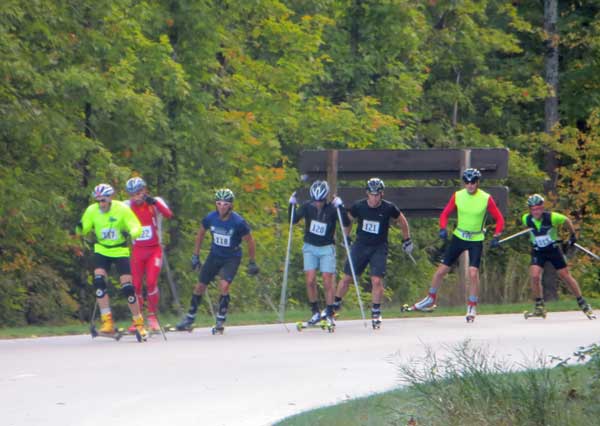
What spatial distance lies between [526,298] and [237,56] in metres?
8.79

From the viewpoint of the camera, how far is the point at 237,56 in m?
30.5

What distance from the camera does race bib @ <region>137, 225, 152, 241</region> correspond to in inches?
653

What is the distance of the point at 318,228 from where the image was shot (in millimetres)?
17453

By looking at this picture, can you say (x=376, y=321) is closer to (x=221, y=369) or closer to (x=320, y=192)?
(x=320, y=192)

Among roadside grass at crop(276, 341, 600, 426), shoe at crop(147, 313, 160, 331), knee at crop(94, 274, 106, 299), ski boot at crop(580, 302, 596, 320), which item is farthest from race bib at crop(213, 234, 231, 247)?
roadside grass at crop(276, 341, 600, 426)

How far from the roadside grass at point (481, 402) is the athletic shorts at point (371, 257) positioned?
25.2ft

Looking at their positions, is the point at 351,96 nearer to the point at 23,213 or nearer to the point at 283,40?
the point at 283,40

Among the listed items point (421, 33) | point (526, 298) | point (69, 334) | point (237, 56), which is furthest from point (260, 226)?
point (69, 334)

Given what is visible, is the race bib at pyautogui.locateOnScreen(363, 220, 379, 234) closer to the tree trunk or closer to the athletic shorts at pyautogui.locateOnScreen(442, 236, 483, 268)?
the athletic shorts at pyautogui.locateOnScreen(442, 236, 483, 268)

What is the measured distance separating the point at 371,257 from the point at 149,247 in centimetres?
310

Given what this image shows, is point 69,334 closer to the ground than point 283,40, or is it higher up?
closer to the ground

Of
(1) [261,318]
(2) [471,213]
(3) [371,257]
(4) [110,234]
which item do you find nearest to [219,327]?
(4) [110,234]

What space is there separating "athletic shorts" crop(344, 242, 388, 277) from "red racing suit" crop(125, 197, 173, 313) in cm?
280

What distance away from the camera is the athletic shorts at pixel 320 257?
1750 cm
